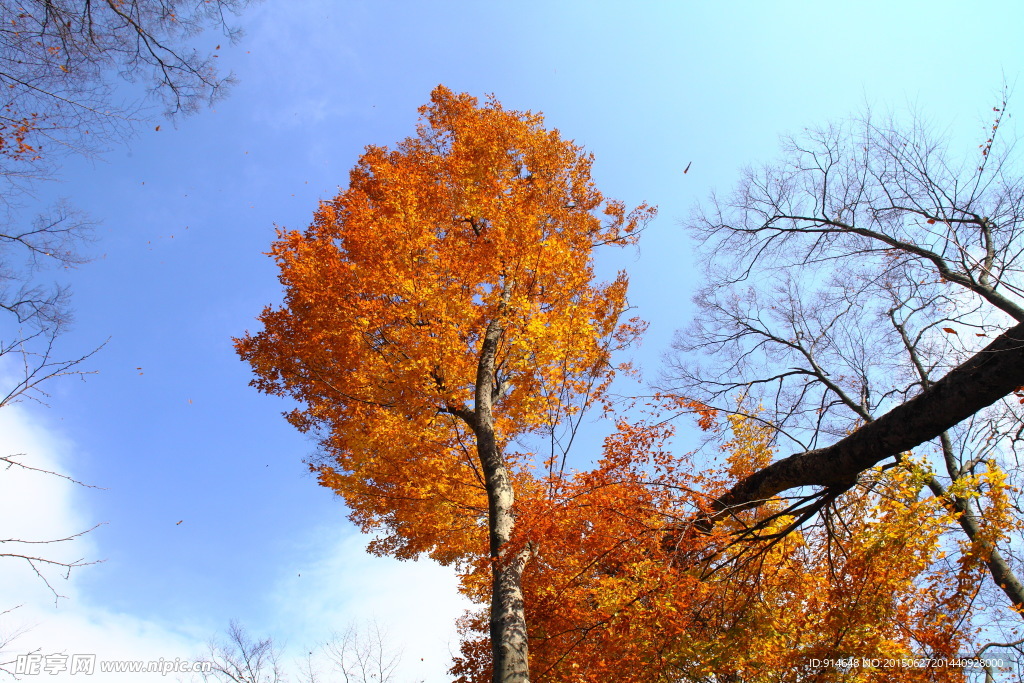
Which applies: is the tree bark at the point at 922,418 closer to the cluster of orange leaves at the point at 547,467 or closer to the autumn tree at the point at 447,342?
the cluster of orange leaves at the point at 547,467

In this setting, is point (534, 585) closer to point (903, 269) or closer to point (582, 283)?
point (582, 283)

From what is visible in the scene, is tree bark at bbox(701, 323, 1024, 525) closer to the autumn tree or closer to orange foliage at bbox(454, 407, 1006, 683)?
orange foliage at bbox(454, 407, 1006, 683)

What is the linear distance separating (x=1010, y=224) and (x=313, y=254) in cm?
937

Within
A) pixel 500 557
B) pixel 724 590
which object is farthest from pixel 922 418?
pixel 500 557

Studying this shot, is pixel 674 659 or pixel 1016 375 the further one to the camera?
pixel 674 659

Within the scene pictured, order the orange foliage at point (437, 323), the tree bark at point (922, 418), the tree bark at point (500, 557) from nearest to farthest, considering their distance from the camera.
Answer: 1. the tree bark at point (922, 418)
2. the tree bark at point (500, 557)
3. the orange foliage at point (437, 323)

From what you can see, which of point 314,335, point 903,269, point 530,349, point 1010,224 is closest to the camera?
point 1010,224

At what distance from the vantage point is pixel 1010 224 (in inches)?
228

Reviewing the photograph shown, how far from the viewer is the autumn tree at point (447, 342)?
662cm

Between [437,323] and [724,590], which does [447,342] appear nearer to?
[437,323]

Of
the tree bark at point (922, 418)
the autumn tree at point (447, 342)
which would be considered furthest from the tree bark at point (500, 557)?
the tree bark at point (922, 418)

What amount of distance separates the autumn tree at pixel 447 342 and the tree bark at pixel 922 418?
2.82 meters

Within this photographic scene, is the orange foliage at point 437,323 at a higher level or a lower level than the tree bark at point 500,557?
higher

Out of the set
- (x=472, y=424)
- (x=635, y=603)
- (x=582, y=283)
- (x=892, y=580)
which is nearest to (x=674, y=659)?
(x=635, y=603)
